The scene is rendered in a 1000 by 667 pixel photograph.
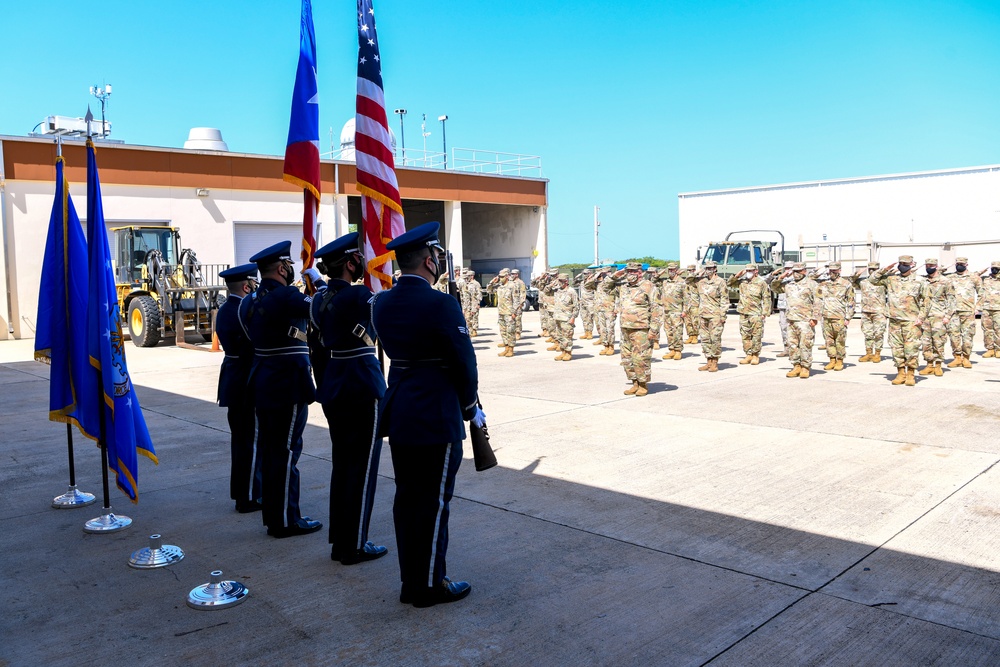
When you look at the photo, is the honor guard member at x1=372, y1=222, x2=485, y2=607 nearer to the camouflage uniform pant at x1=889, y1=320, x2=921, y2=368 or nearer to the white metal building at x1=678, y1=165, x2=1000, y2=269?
the camouflage uniform pant at x1=889, y1=320, x2=921, y2=368

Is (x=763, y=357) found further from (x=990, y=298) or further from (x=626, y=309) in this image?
(x=626, y=309)

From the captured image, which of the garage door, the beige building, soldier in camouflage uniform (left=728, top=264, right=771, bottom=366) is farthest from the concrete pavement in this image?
the garage door

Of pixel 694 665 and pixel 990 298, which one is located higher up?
pixel 990 298

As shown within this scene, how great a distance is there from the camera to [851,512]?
509 cm

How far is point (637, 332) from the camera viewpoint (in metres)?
9.98

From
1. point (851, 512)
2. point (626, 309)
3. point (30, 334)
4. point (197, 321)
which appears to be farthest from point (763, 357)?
point (30, 334)

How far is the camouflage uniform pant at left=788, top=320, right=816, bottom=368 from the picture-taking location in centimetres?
1152

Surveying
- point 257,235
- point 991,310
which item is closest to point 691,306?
point 991,310

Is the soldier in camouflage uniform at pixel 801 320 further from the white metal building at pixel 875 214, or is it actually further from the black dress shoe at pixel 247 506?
the white metal building at pixel 875 214

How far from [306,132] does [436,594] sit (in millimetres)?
3707

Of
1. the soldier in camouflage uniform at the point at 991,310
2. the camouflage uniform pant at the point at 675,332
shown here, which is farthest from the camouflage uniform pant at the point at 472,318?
the soldier in camouflage uniform at the point at 991,310

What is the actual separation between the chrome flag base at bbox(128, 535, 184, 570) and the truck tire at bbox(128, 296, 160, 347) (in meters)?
14.6

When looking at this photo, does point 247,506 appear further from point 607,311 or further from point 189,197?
point 189,197

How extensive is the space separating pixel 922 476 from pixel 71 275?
6.42 meters
